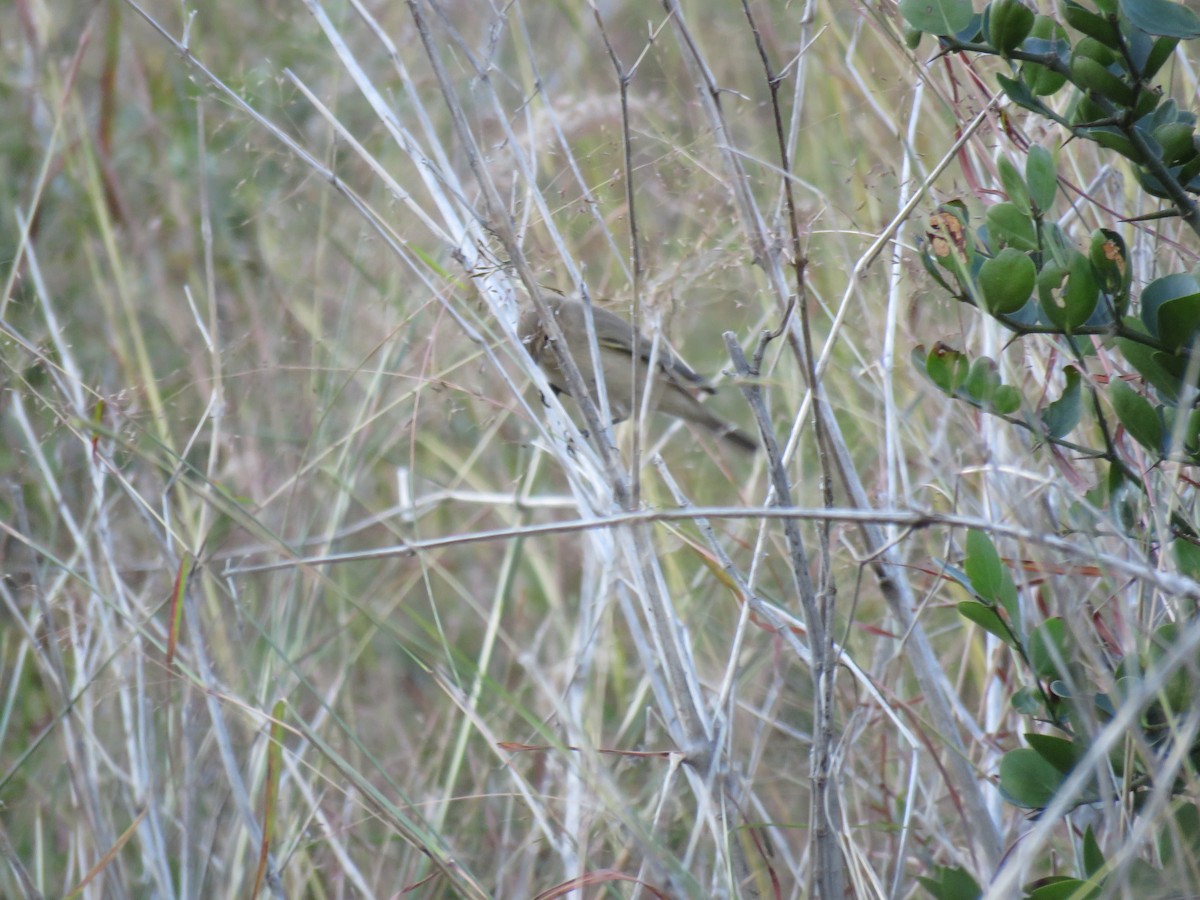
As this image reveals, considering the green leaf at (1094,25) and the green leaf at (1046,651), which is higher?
the green leaf at (1094,25)

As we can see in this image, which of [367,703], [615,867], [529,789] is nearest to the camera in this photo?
[529,789]

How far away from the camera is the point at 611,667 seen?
2756 millimetres

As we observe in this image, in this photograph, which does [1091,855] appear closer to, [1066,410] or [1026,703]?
[1026,703]

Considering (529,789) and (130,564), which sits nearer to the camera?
(529,789)

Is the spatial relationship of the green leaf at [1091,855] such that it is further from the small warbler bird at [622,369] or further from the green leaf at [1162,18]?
the small warbler bird at [622,369]

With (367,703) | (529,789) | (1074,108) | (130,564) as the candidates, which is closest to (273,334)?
(130,564)

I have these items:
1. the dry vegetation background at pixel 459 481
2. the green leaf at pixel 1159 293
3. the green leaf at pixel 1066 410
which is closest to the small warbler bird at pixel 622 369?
the dry vegetation background at pixel 459 481

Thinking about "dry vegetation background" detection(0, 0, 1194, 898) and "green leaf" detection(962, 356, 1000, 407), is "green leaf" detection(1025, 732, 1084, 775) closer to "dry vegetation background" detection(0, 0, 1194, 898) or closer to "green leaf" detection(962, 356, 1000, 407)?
"dry vegetation background" detection(0, 0, 1194, 898)

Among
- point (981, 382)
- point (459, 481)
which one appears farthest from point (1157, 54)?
point (459, 481)

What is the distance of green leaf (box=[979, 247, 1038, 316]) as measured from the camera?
1.16 m

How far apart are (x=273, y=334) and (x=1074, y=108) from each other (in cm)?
214

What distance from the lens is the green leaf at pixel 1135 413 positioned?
120 cm

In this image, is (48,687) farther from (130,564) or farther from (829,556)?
(829,556)

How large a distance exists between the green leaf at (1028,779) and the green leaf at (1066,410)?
361 millimetres
